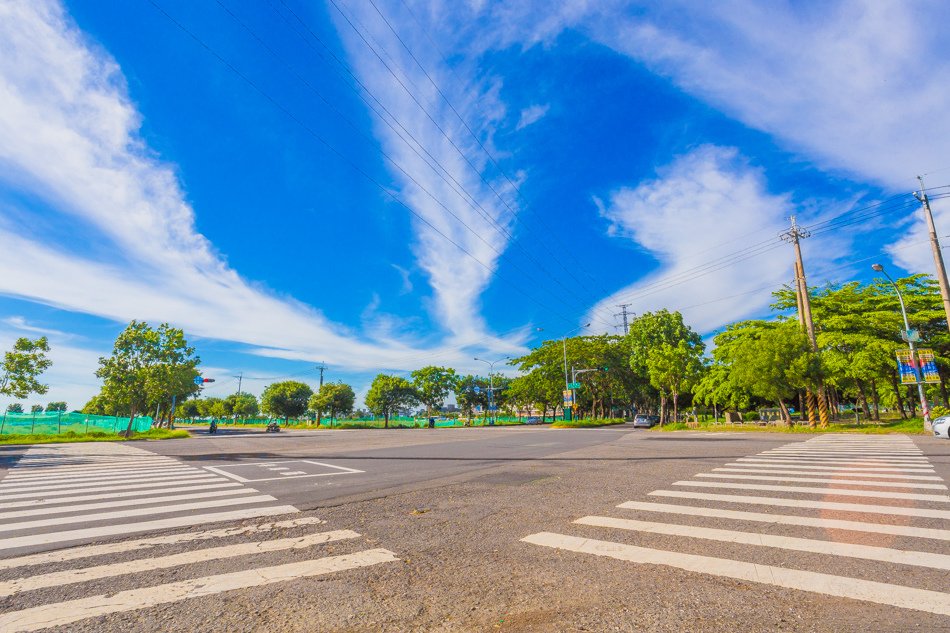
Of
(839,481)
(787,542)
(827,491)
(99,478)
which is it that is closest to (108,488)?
(99,478)

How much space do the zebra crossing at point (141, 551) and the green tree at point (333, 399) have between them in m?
62.9

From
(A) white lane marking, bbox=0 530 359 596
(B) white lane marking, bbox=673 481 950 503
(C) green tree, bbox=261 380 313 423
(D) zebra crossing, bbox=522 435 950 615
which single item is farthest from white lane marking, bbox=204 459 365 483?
(C) green tree, bbox=261 380 313 423

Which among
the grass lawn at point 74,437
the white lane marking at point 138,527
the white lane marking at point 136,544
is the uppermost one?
the white lane marking at point 136,544

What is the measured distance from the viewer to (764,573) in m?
3.33

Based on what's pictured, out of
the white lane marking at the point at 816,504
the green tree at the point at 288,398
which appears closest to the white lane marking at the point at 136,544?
the white lane marking at the point at 816,504

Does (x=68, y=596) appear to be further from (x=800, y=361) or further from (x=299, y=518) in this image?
(x=800, y=361)

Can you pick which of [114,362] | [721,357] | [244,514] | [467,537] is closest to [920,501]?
[467,537]

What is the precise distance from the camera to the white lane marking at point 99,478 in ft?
27.2

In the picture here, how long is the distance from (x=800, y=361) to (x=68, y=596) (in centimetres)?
3390

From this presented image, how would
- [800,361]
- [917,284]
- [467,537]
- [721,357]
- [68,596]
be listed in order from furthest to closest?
[721,357]
[917,284]
[800,361]
[467,537]
[68,596]

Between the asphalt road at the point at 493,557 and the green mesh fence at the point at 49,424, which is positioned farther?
the green mesh fence at the point at 49,424

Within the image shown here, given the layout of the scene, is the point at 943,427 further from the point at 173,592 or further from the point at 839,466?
the point at 173,592

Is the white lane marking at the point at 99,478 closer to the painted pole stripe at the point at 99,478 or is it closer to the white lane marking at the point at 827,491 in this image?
the painted pole stripe at the point at 99,478

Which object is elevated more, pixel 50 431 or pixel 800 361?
pixel 800 361
